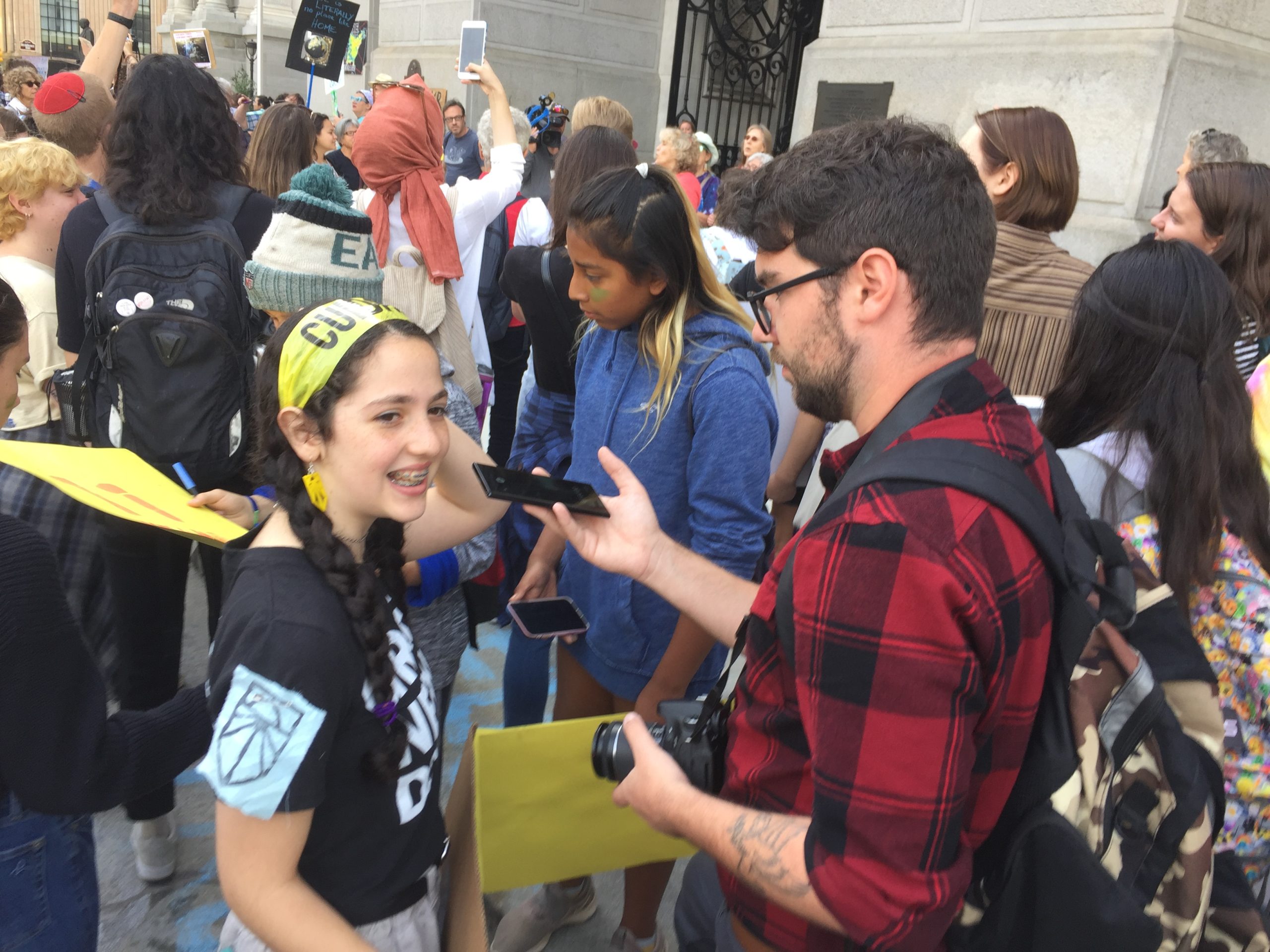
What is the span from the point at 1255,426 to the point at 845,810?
4.72 ft

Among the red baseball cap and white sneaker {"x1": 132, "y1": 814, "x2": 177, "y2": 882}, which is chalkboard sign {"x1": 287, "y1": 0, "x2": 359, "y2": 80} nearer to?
the red baseball cap

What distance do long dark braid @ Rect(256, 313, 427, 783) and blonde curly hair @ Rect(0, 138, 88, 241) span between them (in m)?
1.88

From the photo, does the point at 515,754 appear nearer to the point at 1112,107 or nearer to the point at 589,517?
the point at 589,517

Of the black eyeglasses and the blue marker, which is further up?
the black eyeglasses

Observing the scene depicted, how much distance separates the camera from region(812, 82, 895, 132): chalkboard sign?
720 cm

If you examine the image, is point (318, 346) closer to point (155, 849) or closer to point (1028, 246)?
point (155, 849)

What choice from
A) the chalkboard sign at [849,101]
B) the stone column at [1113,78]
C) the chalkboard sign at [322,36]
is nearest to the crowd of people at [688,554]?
the stone column at [1113,78]

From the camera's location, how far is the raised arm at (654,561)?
167cm

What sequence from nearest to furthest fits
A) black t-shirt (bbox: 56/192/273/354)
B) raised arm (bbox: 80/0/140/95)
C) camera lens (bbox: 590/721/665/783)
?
camera lens (bbox: 590/721/665/783) → black t-shirt (bbox: 56/192/273/354) → raised arm (bbox: 80/0/140/95)

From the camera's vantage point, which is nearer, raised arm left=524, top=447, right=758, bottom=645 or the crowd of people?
the crowd of people

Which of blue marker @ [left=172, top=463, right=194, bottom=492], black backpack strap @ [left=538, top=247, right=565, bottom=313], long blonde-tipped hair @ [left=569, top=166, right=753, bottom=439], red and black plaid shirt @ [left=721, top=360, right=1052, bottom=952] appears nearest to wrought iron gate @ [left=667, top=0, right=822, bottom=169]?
black backpack strap @ [left=538, top=247, right=565, bottom=313]

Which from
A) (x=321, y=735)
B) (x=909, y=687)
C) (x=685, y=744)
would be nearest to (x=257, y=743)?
(x=321, y=735)

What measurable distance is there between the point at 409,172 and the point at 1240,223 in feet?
9.69

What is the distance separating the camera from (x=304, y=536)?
4.62 feet
